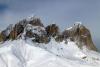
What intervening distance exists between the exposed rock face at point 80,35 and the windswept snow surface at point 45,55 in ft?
6.02

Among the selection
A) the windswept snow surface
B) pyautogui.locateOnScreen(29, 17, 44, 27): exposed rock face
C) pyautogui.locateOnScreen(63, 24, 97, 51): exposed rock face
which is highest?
pyautogui.locateOnScreen(29, 17, 44, 27): exposed rock face

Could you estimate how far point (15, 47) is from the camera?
70125 millimetres

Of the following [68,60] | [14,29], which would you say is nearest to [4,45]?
[14,29]

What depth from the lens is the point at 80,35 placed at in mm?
78250

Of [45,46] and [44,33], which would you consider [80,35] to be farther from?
[45,46]

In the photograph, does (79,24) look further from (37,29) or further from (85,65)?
(85,65)

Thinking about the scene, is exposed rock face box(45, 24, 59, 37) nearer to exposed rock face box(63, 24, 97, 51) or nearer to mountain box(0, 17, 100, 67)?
mountain box(0, 17, 100, 67)

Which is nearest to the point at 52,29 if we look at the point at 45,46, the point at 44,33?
the point at 44,33

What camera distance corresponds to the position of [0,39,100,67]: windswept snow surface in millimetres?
66188

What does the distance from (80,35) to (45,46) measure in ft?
28.4

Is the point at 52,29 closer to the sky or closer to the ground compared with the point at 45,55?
closer to the sky

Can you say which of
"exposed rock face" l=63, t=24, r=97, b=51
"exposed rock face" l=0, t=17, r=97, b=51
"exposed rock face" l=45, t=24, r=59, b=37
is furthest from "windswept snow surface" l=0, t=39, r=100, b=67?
"exposed rock face" l=45, t=24, r=59, b=37

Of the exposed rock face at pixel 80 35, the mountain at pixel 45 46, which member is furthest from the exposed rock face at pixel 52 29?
the exposed rock face at pixel 80 35

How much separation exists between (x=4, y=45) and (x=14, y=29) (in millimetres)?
6832
